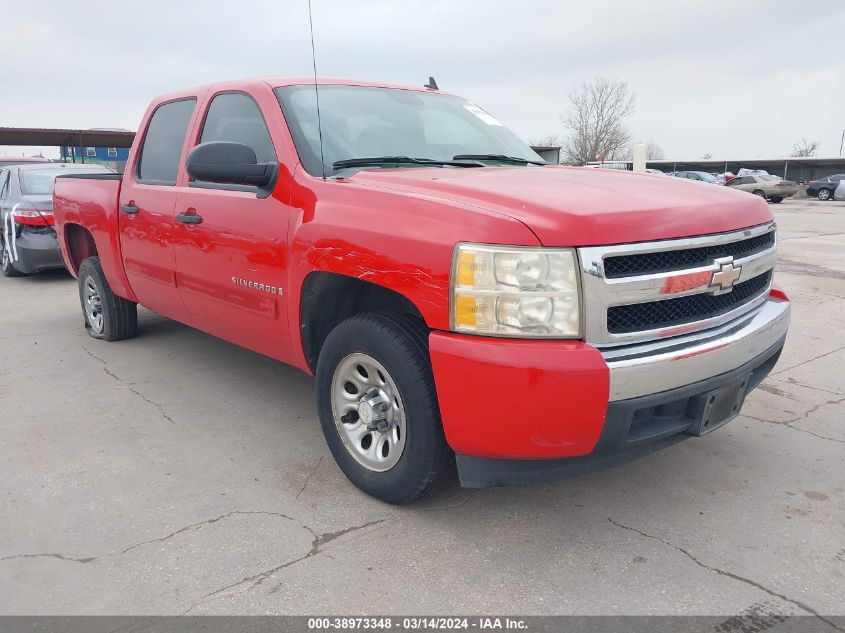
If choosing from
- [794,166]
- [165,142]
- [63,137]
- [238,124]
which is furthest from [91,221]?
[794,166]

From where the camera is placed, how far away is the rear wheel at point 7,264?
9.34 m

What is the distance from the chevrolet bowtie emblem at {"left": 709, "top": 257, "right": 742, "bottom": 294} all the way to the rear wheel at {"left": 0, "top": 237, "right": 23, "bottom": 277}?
9323mm

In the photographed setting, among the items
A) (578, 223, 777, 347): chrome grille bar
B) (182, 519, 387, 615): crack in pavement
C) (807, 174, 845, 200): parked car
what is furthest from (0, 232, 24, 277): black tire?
(807, 174, 845, 200): parked car

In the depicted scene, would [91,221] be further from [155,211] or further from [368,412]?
[368,412]

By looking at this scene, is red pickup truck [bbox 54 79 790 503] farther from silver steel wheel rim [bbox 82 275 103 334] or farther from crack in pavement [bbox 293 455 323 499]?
silver steel wheel rim [bbox 82 275 103 334]

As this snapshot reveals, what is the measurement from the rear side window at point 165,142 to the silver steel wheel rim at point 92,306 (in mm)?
1528

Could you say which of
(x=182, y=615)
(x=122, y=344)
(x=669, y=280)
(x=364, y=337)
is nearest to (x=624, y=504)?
(x=669, y=280)

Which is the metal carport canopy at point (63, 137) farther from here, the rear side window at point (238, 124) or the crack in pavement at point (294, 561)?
the crack in pavement at point (294, 561)

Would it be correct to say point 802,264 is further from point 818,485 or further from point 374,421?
point 374,421

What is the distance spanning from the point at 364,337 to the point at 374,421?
1.21 feet

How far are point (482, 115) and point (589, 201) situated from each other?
2.11 meters

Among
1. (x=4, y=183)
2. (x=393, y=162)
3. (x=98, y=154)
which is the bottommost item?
(x=4, y=183)

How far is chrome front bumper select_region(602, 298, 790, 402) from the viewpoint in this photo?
238 cm

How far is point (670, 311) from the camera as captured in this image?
260 cm
